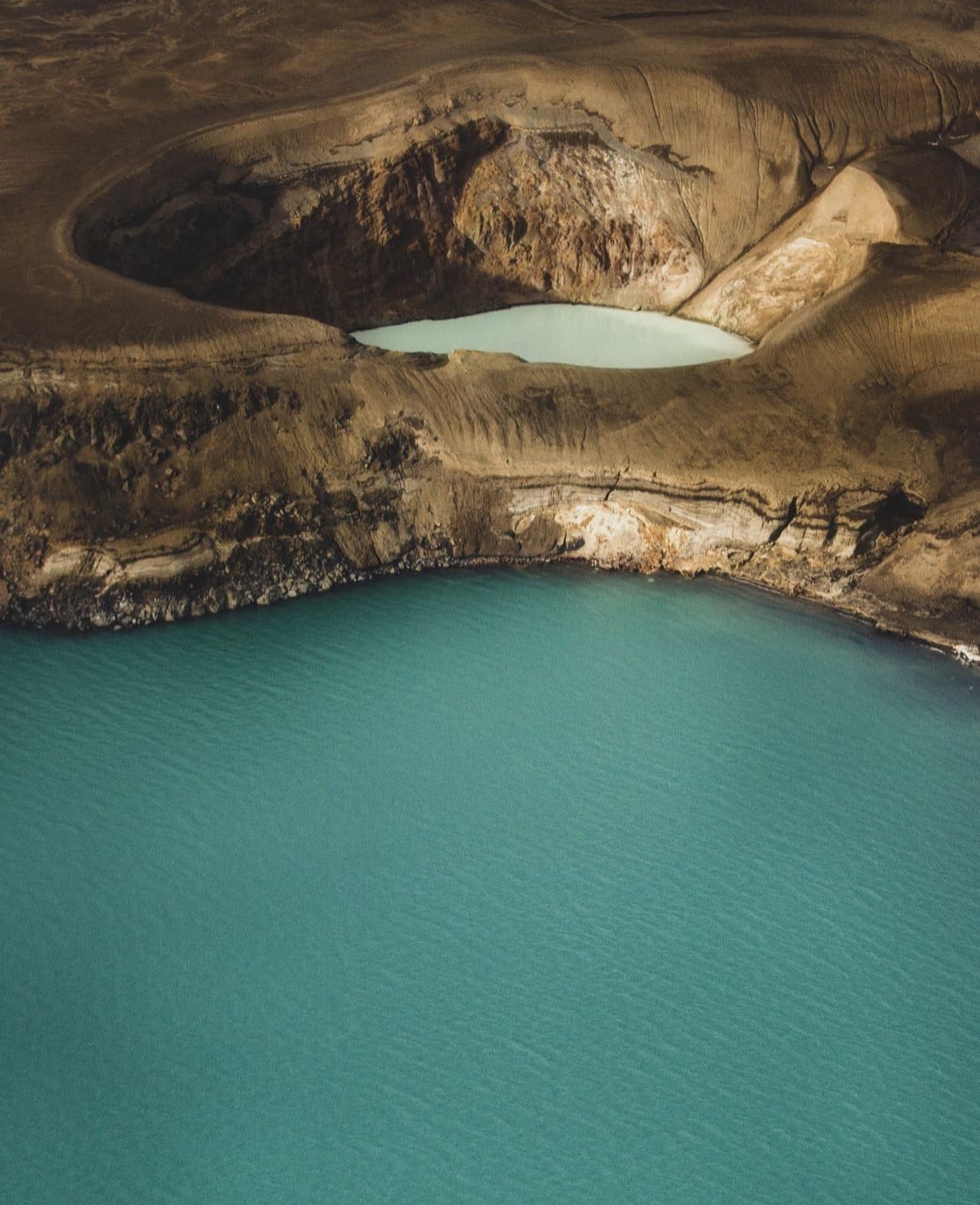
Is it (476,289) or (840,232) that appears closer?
(840,232)

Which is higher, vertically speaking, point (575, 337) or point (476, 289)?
point (476, 289)

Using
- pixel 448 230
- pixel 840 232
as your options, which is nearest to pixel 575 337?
pixel 448 230

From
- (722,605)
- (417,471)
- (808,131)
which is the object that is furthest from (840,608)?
(808,131)

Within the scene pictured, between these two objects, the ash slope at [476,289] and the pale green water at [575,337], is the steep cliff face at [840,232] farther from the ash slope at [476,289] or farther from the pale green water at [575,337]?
the pale green water at [575,337]

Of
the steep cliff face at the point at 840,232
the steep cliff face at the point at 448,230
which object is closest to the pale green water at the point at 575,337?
the steep cliff face at the point at 448,230

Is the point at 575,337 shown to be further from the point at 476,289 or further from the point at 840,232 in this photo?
the point at 840,232

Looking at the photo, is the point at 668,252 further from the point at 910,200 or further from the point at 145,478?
the point at 145,478
